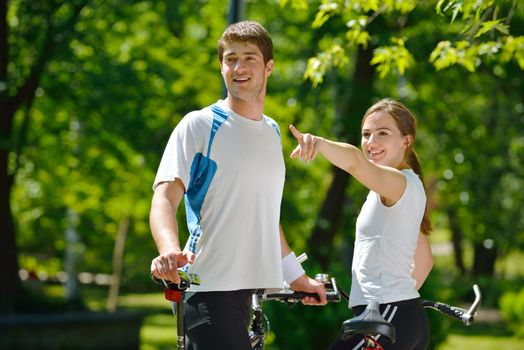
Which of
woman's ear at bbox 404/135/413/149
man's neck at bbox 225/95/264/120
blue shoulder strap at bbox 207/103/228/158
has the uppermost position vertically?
man's neck at bbox 225/95/264/120

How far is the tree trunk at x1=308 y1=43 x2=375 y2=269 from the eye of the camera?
1434 centimetres

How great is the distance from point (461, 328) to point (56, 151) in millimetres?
12512

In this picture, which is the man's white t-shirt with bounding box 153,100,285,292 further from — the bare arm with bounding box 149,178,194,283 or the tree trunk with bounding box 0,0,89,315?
the tree trunk with bounding box 0,0,89,315

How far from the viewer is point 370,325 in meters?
3.85

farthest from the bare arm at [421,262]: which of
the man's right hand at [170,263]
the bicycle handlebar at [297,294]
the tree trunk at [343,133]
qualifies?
the tree trunk at [343,133]

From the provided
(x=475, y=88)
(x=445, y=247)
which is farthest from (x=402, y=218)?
(x=445, y=247)

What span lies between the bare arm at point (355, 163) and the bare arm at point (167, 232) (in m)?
0.48

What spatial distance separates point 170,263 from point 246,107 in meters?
0.87

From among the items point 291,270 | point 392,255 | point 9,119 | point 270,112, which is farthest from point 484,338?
point 392,255

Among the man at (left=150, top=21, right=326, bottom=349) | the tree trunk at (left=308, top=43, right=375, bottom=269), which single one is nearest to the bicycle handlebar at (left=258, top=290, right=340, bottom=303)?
the man at (left=150, top=21, right=326, bottom=349)

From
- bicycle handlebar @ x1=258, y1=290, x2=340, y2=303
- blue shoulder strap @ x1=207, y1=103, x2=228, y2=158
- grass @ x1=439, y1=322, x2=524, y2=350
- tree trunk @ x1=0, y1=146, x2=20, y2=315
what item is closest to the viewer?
blue shoulder strap @ x1=207, y1=103, x2=228, y2=158

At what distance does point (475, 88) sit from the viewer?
1955cm

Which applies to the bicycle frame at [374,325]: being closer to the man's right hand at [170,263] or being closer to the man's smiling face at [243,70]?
the man's right hand at [170,263]

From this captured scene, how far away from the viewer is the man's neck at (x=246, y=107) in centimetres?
A: 412
